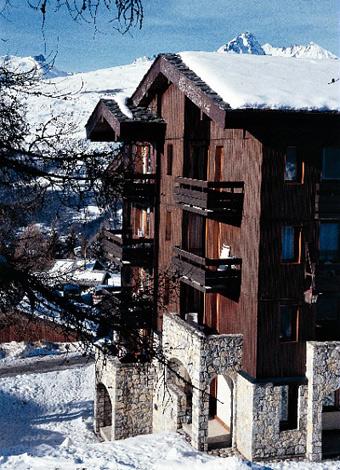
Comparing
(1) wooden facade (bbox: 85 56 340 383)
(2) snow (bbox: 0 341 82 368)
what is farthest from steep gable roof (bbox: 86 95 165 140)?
(2) snow (bbox: 0 341 82 368)

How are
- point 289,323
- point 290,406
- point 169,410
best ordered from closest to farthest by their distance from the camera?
point 289,323 → point 290,406 → point 169,410

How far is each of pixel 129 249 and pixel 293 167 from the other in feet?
22.3

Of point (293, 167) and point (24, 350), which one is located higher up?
point (293, 167)

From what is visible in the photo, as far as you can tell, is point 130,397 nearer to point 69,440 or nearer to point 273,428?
point 69,440

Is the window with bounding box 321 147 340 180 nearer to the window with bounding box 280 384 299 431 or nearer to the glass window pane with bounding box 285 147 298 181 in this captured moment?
the glass window pane with bounding box 285 147 298 181

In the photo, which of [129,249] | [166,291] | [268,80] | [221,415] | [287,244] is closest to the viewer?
[287,244]

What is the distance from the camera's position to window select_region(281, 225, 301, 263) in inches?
651

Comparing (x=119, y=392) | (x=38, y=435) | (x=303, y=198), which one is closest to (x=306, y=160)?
(x=303, y=198)

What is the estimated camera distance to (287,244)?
1659 cm

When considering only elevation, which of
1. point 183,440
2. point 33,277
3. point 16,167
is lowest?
point 183,440

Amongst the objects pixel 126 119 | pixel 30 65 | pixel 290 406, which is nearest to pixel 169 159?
pixel 126 119

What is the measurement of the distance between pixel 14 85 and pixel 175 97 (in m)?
14.4

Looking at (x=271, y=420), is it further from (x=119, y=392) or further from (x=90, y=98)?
(x=90, y=98)

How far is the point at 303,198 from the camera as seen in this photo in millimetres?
16438
